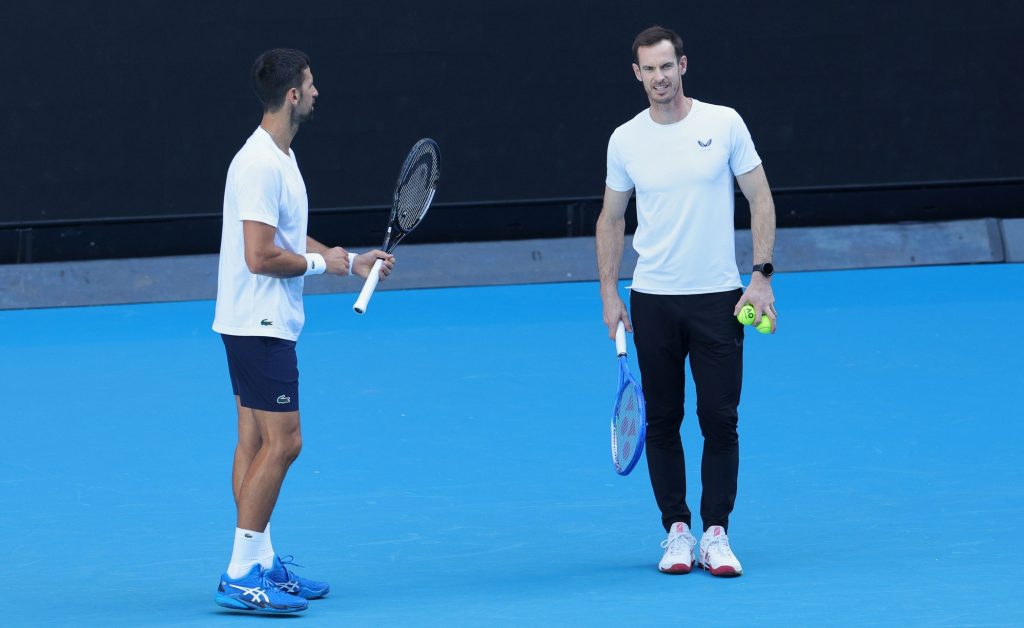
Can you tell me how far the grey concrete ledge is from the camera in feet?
38.4

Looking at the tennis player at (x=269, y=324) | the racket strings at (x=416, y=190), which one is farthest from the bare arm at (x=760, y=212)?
the tennis player at (x=269, y=324)

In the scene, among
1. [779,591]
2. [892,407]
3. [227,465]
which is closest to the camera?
[779,591]

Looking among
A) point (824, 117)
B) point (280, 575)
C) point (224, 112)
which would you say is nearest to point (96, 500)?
point (280, 575)

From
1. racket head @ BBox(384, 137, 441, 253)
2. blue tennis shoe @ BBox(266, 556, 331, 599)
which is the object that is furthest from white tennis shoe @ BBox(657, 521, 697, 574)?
racket head @ BBox(384, 137, 441, 253)

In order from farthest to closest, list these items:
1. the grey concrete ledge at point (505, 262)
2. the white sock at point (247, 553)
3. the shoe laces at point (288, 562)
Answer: the grey concrete ledge at point (505, 262)
the shoe laces at point (288, 562)
the white sock at point (247, 553)

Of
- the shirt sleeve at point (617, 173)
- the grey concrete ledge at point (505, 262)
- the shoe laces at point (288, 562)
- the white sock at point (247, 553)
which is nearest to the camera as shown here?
the white sock at point (247, 553)

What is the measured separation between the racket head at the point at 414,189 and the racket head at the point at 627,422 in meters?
0.87

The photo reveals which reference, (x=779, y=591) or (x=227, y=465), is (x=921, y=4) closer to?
(x=227, y=465)

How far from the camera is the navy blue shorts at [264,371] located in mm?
4406

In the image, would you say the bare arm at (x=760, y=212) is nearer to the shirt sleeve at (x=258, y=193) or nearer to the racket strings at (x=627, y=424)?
the racket strings at (x=627, y=424)

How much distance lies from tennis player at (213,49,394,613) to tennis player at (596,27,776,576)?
0.92m

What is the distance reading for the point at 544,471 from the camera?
19.8ft

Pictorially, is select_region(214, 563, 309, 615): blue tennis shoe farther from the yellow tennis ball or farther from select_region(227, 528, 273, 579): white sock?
the yellow tennis ball

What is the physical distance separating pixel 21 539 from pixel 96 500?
580 millimetres
